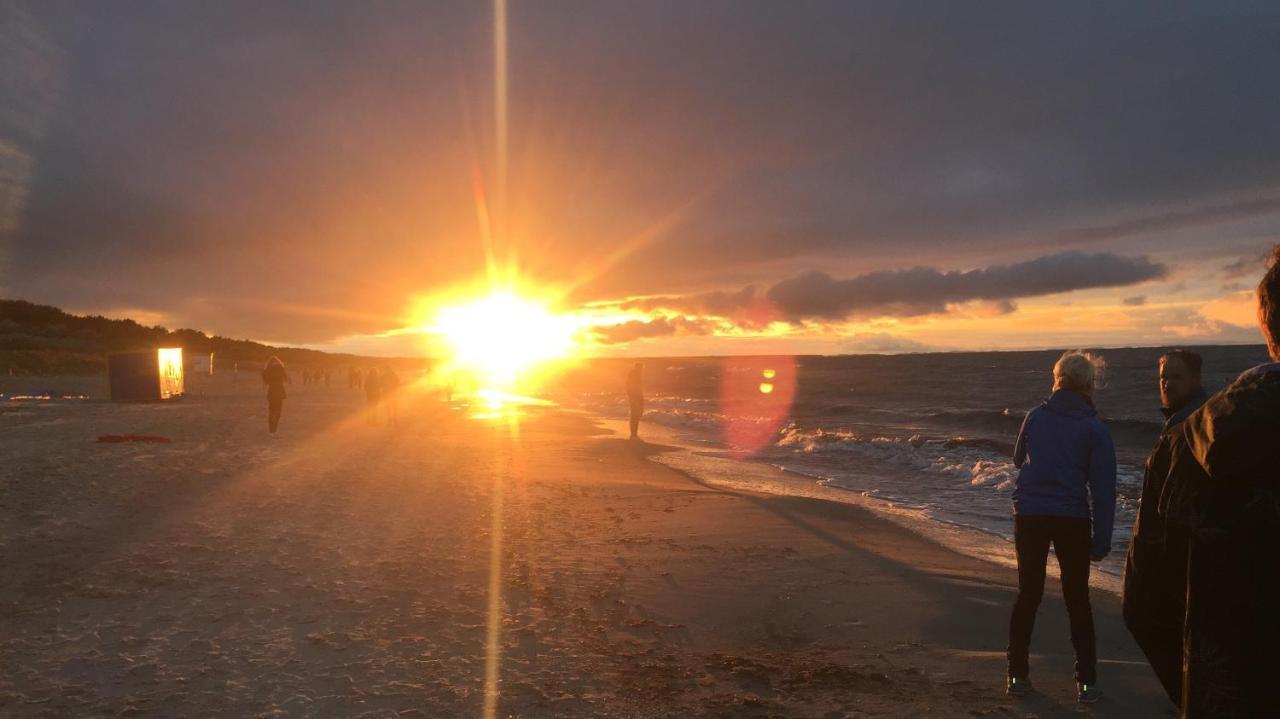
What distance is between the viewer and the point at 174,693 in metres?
4.80

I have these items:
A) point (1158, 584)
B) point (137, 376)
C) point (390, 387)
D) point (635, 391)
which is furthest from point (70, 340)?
point (1158, 584)

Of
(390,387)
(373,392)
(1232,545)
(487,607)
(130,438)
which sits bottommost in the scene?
(487,607)

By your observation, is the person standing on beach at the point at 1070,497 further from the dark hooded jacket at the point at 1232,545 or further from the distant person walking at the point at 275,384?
the distant person walking at the point at 275,384

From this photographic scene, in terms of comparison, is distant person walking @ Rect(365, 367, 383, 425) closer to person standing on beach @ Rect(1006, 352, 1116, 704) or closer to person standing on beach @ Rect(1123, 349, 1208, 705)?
person standing on beach @ Rect(1006, 352, 1116, 704)

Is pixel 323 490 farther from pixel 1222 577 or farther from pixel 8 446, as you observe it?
pixel 1222 577

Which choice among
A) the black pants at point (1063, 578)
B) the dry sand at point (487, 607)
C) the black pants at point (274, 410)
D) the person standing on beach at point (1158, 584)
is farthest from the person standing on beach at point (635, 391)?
the person standing on beach at point (1158, 584)

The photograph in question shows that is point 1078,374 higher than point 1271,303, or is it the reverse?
point 1271,303

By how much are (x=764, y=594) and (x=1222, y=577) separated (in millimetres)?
5800

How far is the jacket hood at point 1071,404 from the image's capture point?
15.4 feet

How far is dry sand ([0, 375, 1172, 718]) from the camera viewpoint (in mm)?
4914

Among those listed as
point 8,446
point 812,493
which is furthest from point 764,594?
point 8,446

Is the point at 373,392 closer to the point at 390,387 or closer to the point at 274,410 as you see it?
the point at 390,387

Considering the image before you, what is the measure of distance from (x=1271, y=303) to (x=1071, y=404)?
295 cm

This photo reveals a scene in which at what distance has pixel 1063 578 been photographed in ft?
16.1
